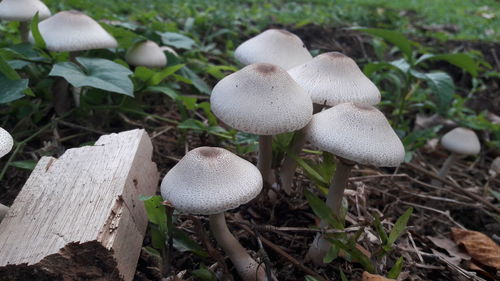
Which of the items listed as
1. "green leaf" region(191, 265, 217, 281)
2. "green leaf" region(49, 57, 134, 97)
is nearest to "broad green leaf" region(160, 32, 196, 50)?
"green leaf" region(49, 57, 134, 97)

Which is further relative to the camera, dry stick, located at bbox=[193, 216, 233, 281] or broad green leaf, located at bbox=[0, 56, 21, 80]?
broad green leaf, located at bbox=[0, 56, 21, 80]

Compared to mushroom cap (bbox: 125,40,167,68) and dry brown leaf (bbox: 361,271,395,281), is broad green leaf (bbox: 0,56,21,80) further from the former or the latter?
dry brown leaf (bbox: 361,271,395,281)

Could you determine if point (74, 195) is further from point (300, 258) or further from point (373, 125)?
point (373, 125)

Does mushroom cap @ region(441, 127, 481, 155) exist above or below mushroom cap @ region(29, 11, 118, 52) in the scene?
below

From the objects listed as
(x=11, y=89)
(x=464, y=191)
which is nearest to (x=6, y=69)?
(x=11, y=89)

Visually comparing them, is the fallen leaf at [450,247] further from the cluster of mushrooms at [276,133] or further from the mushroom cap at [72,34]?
the mushroom cap at [72,34]

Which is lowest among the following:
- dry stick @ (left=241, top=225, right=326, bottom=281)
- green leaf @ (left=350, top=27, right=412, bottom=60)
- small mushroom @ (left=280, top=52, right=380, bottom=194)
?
dry stick @ (left=241, top=225, right=326, bottom=281)

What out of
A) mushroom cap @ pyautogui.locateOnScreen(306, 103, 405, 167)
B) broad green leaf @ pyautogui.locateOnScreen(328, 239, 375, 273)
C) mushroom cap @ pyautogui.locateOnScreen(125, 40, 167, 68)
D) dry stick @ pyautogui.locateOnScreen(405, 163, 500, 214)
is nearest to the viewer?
mushroom cap @ pyautogui.locateOnScreen(306, 103, 405, 167)
